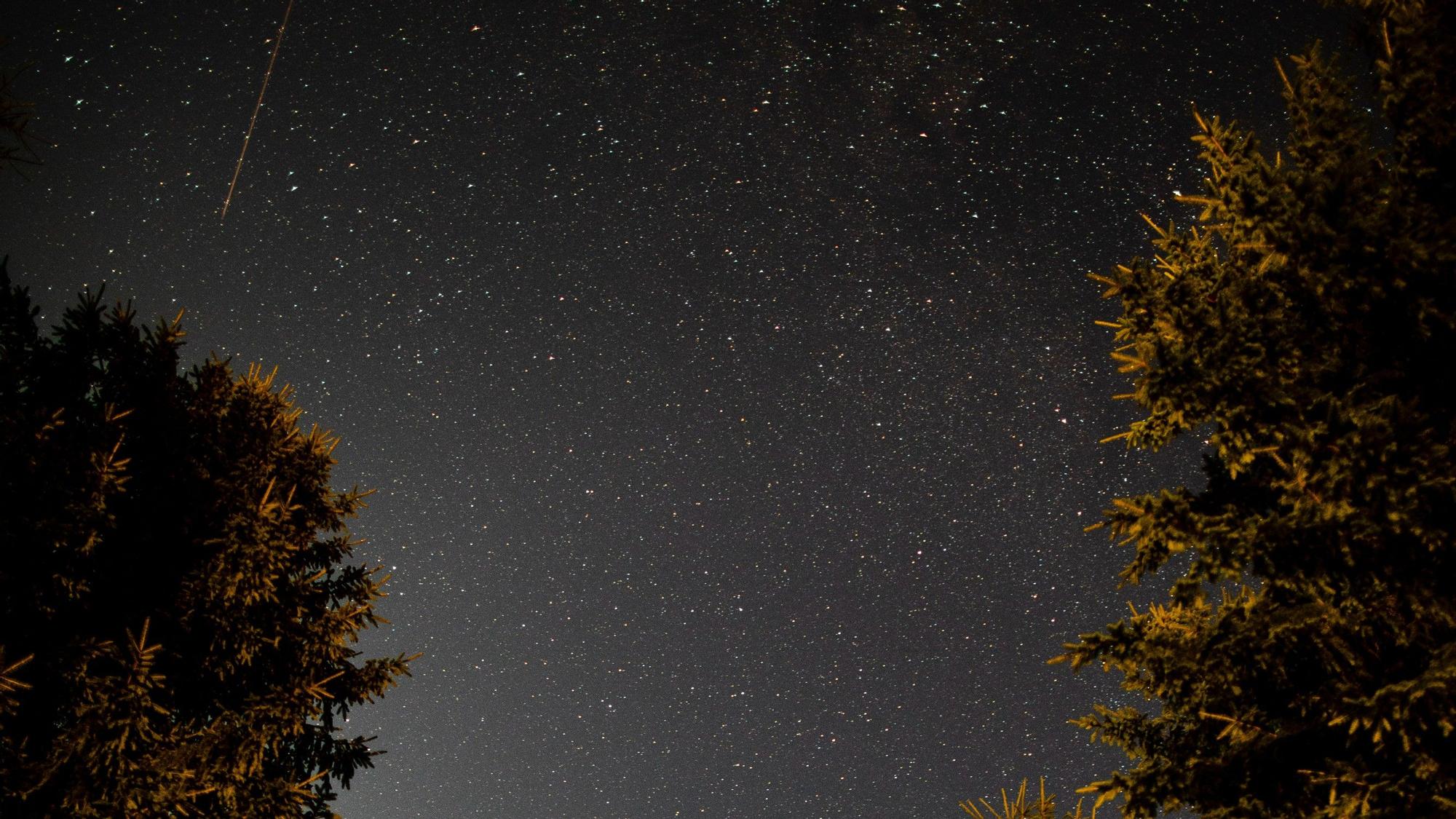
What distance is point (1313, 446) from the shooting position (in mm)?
3838

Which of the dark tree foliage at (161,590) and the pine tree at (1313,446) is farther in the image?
the dark tree foliage at (161,590)

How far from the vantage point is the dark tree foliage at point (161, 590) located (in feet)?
18.5

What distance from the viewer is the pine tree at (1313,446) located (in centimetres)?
382

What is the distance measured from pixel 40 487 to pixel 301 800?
312cm

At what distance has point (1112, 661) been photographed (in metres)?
4.60

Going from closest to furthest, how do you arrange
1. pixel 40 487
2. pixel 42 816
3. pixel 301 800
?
→ pixel 42 816
pixel 40 487
pixel 301 800

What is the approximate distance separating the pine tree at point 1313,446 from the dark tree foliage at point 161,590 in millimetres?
6223

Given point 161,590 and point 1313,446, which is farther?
point 161,590

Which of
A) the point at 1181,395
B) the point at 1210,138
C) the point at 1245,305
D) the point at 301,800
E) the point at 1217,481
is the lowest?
the point at 301,800

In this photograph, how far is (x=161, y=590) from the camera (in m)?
6.58

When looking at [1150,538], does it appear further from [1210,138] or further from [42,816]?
[42,816]

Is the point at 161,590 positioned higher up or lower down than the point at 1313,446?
higher up

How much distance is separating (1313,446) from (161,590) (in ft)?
27.1

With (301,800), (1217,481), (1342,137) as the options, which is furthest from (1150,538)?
(301,800)
